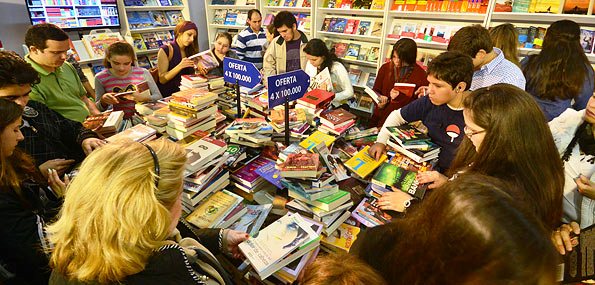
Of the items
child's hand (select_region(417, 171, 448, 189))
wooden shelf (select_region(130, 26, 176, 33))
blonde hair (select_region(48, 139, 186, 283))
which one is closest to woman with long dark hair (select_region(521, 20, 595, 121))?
child's hand (select_region(417, 171, 448, 189))

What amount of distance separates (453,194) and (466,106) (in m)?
0.90

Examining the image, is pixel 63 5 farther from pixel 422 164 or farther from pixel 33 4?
pixel 422 164

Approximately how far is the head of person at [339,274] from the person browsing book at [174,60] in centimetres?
320

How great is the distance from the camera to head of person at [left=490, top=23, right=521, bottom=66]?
313 cm

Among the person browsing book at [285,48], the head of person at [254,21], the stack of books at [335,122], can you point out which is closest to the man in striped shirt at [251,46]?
the head of person at [254,21]

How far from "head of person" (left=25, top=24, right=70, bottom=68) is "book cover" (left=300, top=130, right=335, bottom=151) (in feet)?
7.11

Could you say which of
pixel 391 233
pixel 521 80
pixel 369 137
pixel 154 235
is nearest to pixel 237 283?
pixel 154 235

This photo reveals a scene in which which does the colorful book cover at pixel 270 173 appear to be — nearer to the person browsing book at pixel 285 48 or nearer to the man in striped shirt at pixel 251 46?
the person browsing book at pixel 285 48

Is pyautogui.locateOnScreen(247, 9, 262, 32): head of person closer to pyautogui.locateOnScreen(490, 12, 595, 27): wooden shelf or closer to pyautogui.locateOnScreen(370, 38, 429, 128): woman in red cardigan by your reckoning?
pyautogui.locateOnScreen(370, 38, 429, 128): woman in red cardigan

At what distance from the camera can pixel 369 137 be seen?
2590mm

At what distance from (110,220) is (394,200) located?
140 centimetres

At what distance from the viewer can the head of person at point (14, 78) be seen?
188 cm

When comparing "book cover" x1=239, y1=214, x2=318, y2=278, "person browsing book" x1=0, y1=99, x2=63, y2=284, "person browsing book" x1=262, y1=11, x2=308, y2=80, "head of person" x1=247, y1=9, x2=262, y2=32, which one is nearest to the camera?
"person browsing book" x1=0, y1=99, x2=63, y2=284

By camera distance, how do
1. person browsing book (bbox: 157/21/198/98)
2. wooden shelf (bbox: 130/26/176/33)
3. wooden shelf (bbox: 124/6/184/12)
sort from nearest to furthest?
person browsing book (bbox: 157/21/198/98), wooden shelf (bbox: 124/6/184/12), wooden shelf (bbox: 130/26/176/33)
